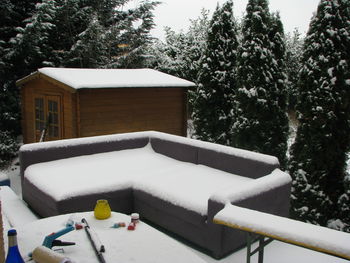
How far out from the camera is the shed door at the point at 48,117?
812 centimetres

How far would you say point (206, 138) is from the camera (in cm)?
1009

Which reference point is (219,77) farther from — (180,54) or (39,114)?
(180,54)

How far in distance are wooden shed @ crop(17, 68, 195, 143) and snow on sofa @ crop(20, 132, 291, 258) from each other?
1.41 meters

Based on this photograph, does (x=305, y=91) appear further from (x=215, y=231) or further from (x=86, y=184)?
(x=86, y=184)

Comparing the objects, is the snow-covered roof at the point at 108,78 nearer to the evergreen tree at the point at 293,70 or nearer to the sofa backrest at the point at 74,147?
the sofa backrest at the point at 74,147

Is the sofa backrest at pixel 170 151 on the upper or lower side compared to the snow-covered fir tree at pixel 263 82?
lower

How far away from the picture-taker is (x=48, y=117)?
Answer: 841 cm

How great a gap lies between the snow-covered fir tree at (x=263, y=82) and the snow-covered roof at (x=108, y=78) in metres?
1.82

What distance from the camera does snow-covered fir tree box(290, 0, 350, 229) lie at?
19.1 ft

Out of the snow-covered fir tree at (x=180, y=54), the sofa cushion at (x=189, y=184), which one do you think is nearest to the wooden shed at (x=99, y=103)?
the sofa cushion at (x=189, y=184)

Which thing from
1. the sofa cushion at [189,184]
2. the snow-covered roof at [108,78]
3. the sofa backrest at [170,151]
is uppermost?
the snow-covered roof at [108,78]

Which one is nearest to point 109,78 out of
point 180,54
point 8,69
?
point 8,69

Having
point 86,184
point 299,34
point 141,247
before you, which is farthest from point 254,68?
point 299,34

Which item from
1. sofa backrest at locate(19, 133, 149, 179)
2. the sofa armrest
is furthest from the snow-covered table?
sofa backrest at locate(19, 133, 149, 179)
